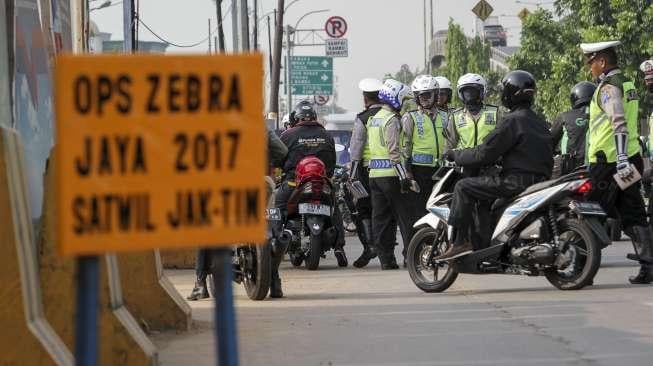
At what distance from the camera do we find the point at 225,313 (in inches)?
159

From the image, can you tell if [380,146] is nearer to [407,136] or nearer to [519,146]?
[407,136]

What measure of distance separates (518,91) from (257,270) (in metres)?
2.34

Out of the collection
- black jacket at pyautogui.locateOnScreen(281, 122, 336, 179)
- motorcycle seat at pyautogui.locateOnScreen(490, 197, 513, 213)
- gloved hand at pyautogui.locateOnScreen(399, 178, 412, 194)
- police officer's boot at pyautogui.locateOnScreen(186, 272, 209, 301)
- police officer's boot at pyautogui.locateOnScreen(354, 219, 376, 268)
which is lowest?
police officer's boot at pyautogui.locateOnScreen(354, 219, 376, 268)

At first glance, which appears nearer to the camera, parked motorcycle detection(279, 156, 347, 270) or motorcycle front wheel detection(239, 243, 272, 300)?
motorcycle front wheel detection(239, 243, 272, 300)

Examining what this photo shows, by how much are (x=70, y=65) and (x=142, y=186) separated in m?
0.36

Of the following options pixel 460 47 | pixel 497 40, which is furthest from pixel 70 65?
pixel 497 40

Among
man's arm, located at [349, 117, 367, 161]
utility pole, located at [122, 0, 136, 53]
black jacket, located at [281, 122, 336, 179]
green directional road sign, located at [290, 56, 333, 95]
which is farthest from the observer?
green directional road sign, located at [290, 56, 333, 95]

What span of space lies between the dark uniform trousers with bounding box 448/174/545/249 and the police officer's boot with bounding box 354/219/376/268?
378 centimetres

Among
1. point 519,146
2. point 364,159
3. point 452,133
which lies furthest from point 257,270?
point 364,159

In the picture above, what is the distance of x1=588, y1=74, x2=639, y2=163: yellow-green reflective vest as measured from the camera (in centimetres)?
1184

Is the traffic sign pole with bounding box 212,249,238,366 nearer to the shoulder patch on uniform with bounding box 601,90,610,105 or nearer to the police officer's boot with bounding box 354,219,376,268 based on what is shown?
the shoulder patch on uniform with bounding box 601,90,610,105

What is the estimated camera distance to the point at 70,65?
4012 millimetres

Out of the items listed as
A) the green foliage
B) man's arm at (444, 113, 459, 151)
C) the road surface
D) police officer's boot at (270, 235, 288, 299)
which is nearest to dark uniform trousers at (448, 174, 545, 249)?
the road surface

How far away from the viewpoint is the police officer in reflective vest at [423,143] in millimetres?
14719
